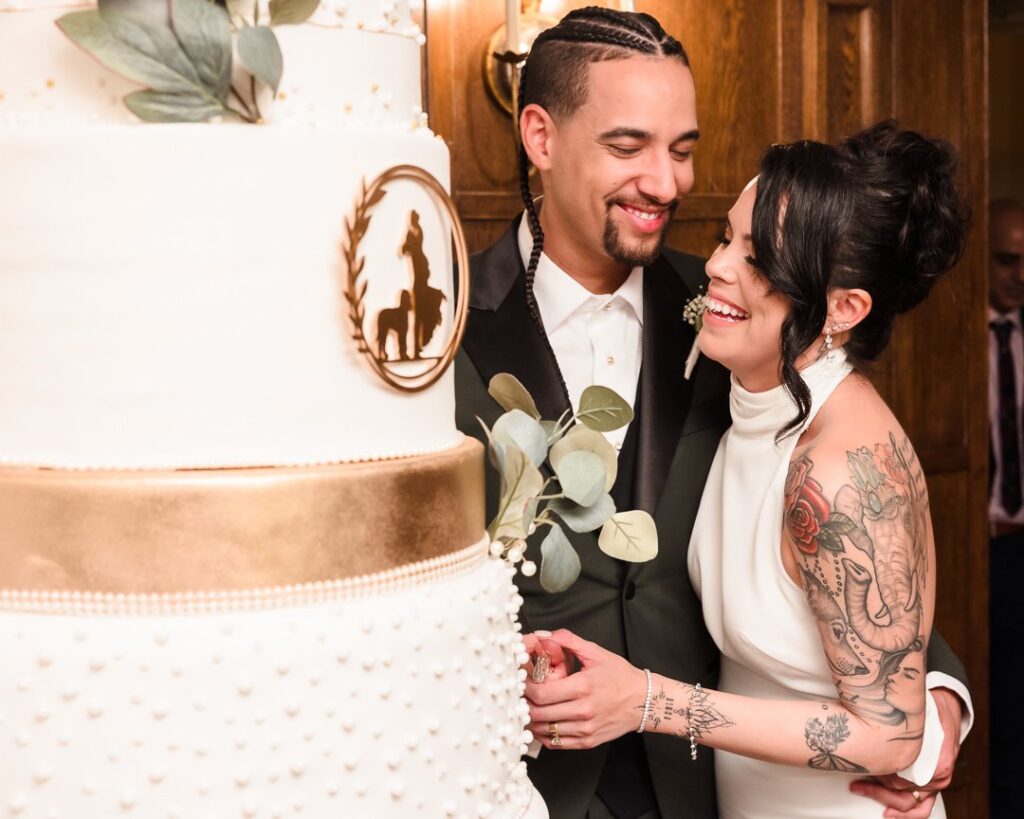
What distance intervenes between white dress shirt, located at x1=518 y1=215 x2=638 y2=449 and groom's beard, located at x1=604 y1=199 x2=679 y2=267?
0.33 feet

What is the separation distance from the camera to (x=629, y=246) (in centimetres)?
245

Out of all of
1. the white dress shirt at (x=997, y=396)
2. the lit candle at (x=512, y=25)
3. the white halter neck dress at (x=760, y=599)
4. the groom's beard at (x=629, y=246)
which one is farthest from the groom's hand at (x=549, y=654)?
the white dress shirt at (x=997, y=396)

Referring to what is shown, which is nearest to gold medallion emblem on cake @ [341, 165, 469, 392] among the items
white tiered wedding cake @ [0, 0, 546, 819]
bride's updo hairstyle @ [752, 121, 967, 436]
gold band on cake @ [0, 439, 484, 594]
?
white tiered wedding cake @ [0, 0, 546, 819]

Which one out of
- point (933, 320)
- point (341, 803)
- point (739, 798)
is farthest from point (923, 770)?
point (933, 320)

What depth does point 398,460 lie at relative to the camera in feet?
4.54

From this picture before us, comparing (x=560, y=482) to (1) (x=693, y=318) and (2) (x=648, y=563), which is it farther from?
(1) (x=693, y=318)

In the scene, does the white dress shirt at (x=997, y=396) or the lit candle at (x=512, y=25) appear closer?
the lit candle at (x=512, y=25)

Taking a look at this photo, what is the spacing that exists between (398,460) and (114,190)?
40cm

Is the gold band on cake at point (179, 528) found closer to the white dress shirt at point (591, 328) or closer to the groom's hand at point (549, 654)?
the groom's hand at point (549, 654)

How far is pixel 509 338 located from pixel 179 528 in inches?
47.5

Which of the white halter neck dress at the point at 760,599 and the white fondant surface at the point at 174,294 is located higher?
the white fondant surface at the point at 174,294

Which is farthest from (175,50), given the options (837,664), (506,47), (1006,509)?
(1006,509)

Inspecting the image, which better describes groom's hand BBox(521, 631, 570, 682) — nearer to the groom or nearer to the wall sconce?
the groom

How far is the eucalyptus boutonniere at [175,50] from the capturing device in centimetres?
123
